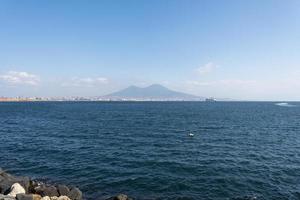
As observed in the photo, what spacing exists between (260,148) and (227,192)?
20.4 m

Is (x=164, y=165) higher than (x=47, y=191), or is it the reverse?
(x=47, y=191)

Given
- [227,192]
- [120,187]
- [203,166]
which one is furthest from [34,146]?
[227,192]

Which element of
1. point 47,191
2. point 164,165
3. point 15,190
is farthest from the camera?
point 164,165

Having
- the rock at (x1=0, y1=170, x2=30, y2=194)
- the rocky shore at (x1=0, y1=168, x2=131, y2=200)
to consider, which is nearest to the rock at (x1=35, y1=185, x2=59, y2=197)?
the rocky shore at (x1=0, y1=168, x2=131, y2=200)

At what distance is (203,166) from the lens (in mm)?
31234

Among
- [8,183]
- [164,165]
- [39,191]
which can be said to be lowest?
[164,165]

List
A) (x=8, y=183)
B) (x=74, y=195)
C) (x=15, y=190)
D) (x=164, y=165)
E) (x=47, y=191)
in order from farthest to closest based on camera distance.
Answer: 1. (x=164, y=165)
2. (x=8, y=183)
3. (x=74, y=195)
4. (x=47, y=191)
5. (x=15, y=190)

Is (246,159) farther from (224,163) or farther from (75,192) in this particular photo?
(75,192)

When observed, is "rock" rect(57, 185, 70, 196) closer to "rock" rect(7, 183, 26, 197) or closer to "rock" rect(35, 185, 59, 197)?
"rock" rect(35, 185, 59, 197)

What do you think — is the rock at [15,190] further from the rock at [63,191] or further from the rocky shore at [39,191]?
the rock at [63,191]

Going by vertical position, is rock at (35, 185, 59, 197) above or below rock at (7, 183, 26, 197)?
below

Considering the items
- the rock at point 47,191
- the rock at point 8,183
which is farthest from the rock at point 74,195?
the rock at point 8,183

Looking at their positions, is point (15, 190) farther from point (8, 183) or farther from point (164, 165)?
point (164, 165)

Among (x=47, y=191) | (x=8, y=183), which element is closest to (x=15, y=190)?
(x=47, y=191)
